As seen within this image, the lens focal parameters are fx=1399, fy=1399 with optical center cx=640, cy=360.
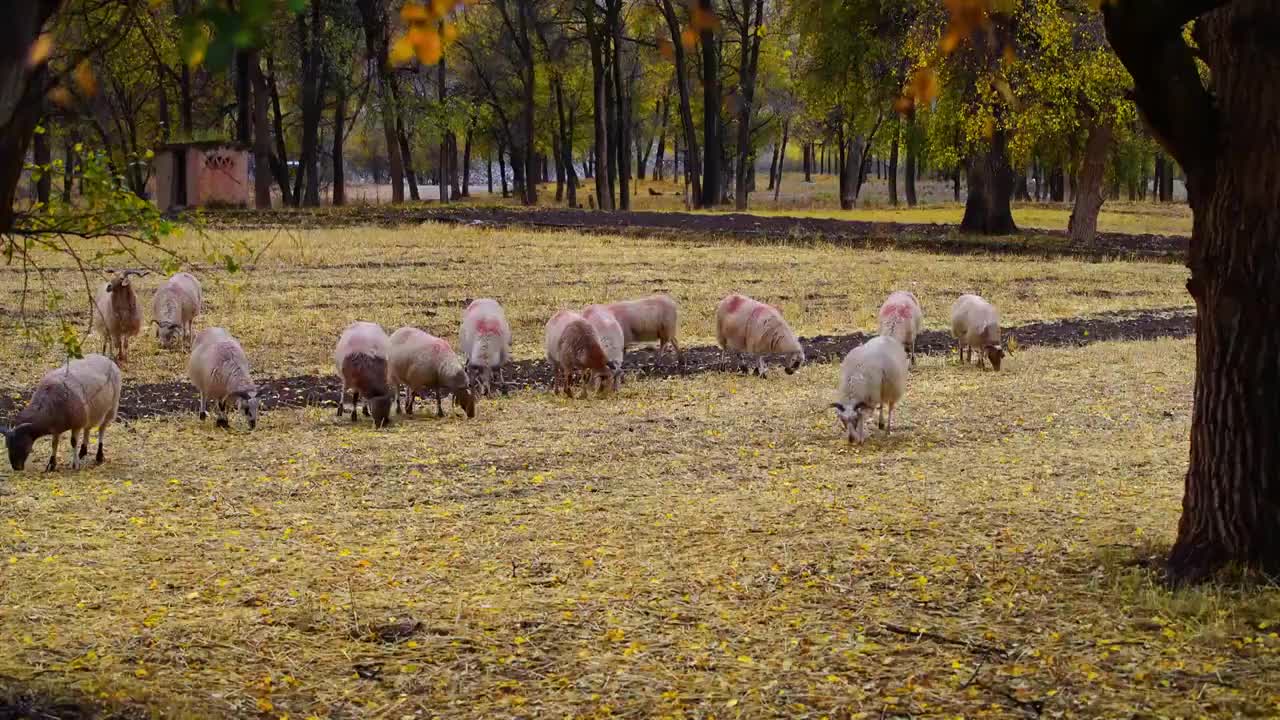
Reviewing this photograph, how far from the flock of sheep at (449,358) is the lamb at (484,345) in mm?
13

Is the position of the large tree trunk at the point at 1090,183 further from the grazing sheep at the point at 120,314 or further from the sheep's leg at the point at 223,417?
the sheep's leg at the point at 223,417

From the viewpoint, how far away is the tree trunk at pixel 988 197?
120 ft

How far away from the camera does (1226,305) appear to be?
6340mm

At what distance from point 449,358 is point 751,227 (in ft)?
85.6

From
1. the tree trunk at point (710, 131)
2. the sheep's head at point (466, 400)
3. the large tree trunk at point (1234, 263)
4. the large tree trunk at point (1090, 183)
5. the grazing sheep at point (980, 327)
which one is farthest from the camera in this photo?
the tree trunk at point (710, 131)

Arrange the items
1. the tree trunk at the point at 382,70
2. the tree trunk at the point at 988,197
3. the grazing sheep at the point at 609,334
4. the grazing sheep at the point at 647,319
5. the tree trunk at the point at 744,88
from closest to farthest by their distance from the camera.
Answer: the grazing sheep at the point at 609,334
the grazing sheep at the point at 647,319
the tree trunk at the point at 988,197
the tree trunk at the point at 382,70
the tree trunk at the point at 744,88

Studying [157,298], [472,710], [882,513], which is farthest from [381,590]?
[157,298]

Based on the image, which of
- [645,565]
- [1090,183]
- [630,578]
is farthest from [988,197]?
[630,578]

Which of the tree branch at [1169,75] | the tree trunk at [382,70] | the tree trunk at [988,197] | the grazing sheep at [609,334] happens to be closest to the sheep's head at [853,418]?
the grazing sheep at [609,334]

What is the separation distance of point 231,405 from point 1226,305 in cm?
871

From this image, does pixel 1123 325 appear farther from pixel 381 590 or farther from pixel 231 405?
pixel 381 590

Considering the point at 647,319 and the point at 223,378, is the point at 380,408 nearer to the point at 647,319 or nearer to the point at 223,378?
the point at 223,378

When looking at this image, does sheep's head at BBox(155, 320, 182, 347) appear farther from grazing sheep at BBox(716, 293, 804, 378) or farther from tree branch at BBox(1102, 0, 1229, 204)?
tree branch at BBox(1102, 0, 1229, 204)

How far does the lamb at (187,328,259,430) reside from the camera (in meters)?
12.2
